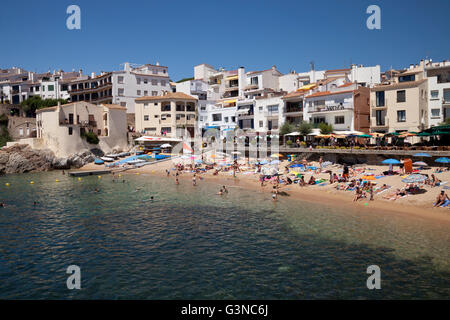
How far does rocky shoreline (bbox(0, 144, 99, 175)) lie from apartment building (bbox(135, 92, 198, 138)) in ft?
53.9

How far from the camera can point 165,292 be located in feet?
43.3

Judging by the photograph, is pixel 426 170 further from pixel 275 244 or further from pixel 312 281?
pixel 312 281

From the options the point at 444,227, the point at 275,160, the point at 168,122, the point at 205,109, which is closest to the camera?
the point at 444,227

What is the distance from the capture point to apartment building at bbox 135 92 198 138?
6838cm

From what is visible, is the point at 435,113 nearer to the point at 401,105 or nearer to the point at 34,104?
the point at 401,105

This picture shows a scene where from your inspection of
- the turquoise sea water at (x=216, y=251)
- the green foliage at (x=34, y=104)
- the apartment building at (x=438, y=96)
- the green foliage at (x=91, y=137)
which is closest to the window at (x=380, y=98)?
the apartment building at (x=438, y=96)

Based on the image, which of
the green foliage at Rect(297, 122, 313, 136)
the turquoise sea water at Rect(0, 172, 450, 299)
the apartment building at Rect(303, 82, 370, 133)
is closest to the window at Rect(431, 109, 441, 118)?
the apartment building at Rect(303, 82, 370, 133)

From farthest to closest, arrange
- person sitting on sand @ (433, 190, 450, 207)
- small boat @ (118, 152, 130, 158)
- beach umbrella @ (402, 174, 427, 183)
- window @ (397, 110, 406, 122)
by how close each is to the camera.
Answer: small boat @ (118, 152, 130, 158), window @ (397, 110, 406, 122), beach umbrella @ (402, 174, 427, 183), person sitting on sand @ (433, 190, 450, 207)

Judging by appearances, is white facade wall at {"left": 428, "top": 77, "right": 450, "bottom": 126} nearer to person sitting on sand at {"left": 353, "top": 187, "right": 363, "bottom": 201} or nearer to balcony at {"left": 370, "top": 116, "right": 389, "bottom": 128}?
balcony at {"left": 370, "top": 116, "right": 389, "bottom": 128}
